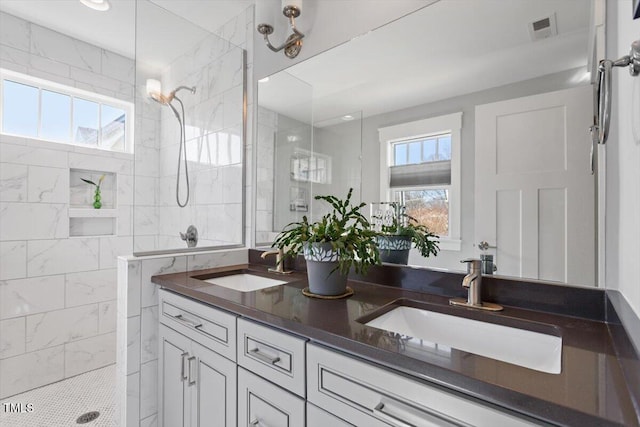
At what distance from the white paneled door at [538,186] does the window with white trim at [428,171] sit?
0.08 m

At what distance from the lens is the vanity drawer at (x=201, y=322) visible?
115cm

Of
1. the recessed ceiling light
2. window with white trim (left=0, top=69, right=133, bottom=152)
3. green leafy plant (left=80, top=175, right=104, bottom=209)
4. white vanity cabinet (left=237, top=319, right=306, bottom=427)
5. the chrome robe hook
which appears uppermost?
the recessed ceiling light

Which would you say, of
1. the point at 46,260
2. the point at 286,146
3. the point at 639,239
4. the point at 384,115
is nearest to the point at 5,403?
the point at 46,260

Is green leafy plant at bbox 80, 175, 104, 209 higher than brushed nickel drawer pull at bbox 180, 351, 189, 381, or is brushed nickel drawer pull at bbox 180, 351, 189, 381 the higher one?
green leafy plant at bbox 80, 175, 104, 209

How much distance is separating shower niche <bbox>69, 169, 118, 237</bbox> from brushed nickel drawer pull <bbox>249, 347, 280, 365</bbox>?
2238 mm

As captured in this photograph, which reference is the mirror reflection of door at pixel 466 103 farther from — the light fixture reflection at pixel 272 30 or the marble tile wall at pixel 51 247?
the marble tile wall at pixel 51 247

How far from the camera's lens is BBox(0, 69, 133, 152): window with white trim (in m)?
2.23

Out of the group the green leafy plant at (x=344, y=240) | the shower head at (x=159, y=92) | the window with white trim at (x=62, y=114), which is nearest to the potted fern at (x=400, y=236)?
the green leafy plant at (x=344, y=240)

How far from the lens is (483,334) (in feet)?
3.12

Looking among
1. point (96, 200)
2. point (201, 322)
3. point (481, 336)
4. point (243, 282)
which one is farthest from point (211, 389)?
point (96, 200)

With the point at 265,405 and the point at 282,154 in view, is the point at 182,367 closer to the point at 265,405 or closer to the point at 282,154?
the point at 265,405

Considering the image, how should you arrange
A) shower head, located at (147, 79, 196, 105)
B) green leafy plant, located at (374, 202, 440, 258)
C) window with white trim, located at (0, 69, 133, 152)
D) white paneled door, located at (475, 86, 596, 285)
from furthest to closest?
window with white trim, located at (0, 69, 133, 152), shower head, located at (147, 79, 196, 105), green leafy plant, located at (374, 202, 440, 258), white paneled door, located at (475, 86, 596, 285)

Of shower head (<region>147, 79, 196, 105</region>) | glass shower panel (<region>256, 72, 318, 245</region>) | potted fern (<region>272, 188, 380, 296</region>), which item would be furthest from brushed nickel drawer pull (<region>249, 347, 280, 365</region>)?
shower head (<region>147, 79, 196, 105</region>)

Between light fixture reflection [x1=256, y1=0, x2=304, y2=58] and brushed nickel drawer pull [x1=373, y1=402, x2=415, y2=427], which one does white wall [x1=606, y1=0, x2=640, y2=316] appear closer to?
brushed nickel drawer pull [x1=373, y1=402, x2=415, y2=427]
